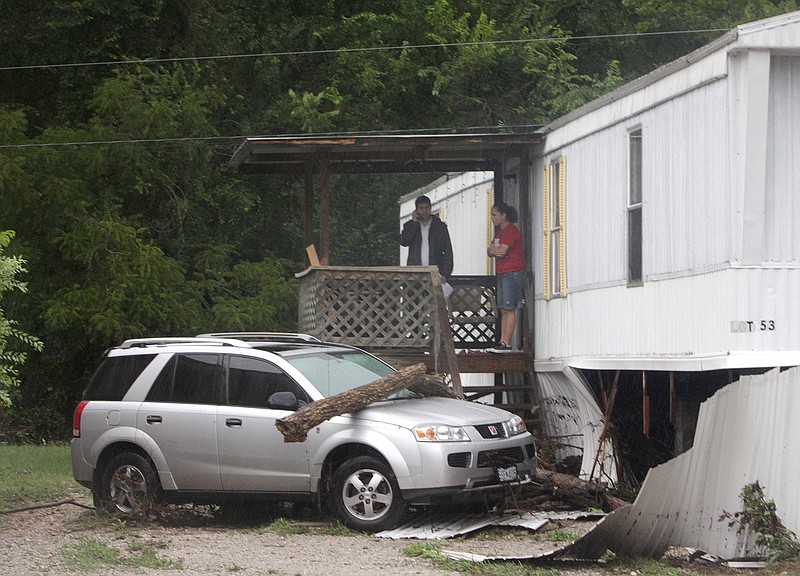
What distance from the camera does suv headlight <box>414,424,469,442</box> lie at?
10.7 meters

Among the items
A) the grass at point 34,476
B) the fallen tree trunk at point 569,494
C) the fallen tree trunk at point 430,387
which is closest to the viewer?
the fallen tree trunk at point 569,494

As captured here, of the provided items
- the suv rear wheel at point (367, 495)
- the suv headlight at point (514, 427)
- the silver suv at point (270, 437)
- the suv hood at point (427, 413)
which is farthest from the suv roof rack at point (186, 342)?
the suv headlight at point (514, 427)

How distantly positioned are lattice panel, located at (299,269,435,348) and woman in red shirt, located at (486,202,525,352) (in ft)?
4.52

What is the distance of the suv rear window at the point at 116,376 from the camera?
1224cm

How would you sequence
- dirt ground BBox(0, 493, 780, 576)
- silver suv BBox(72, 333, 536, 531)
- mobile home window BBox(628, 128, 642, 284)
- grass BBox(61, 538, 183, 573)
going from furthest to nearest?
1. mobile home window BBox(628, 128, 642, 284)
2. silver suv BBox(72, 333, 536, 531)
3. grass BBox(61, 538, 183, 573)
4. dirt ground BBox(0, 493, 780, 576)

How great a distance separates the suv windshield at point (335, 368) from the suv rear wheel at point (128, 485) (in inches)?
65.4

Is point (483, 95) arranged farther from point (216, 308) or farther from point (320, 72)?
point (216, 308)

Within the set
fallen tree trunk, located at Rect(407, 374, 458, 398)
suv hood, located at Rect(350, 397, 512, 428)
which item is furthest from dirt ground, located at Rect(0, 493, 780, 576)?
fallen tree trunk, located at Rect(407, 374, 458, 398)

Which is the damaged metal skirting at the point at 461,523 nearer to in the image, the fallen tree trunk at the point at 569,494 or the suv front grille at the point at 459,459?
the fallen tree trunk at the point at 569,494

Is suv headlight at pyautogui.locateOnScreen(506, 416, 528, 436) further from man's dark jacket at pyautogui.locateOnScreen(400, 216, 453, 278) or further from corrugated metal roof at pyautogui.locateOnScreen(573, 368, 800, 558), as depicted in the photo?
man's dark jacket at pyautogui.locateOnScreen(400, 216, 453, 278)

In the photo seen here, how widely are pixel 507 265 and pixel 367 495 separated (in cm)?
617

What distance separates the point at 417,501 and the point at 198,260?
16041 millimetres

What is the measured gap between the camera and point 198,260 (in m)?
25.9

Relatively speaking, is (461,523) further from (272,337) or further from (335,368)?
(272,337)
